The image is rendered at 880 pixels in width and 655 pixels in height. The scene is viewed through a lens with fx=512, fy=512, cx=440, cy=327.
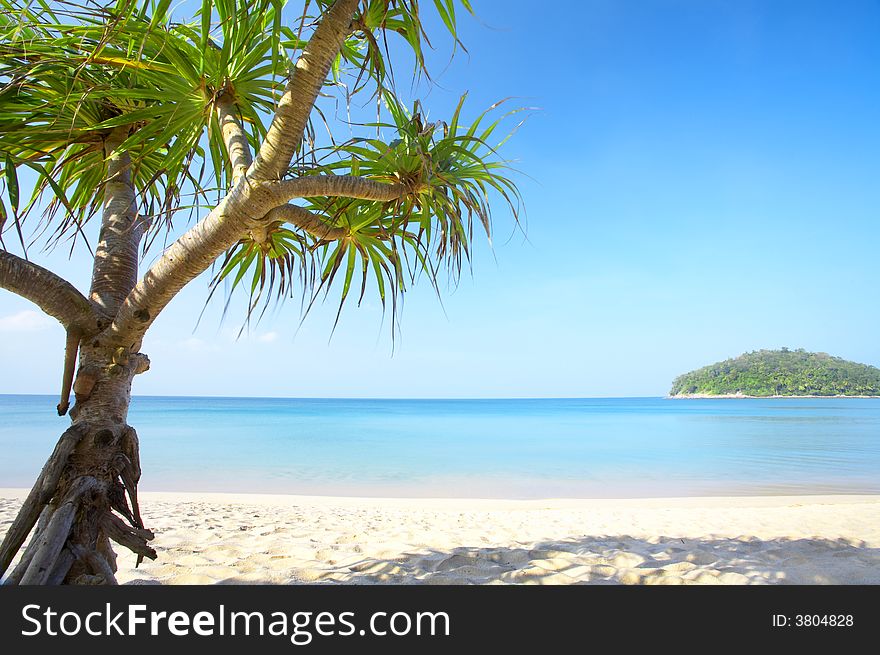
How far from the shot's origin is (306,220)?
2178 millimetres

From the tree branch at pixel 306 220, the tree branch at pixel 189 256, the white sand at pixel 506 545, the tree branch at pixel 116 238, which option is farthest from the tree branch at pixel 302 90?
the white sand at pixel 506 545

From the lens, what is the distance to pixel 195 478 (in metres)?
9.42

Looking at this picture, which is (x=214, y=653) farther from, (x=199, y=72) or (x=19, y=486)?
(x=19, y=486)

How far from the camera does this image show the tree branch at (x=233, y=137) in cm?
197

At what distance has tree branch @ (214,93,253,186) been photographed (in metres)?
1.97

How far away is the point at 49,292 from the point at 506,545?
9.82 feet

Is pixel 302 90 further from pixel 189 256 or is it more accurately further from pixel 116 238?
pixel 116 238

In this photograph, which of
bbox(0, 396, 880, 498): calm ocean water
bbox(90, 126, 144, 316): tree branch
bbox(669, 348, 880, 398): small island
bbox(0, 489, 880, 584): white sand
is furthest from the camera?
bbox(669, 348, 880, 398): small island

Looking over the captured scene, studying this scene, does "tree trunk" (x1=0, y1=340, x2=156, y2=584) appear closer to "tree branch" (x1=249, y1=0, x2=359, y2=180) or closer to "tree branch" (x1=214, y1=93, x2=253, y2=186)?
"tree branch" (x1=214, y1=93, x2=253, y2=186)

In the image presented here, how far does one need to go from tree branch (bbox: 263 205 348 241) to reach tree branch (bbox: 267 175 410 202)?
0.52ft

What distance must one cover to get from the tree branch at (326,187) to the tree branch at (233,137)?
0.20 metres

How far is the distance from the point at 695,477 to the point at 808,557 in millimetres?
6686

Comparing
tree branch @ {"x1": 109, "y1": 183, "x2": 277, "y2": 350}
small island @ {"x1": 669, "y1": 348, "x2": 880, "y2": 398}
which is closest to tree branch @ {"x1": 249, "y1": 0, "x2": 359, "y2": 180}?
tree branch @ {"x1": 109, "y1": 183, "x2": 277, "y2": 350}

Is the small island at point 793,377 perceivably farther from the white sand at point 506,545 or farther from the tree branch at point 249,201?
the tree branch at point 249,201
